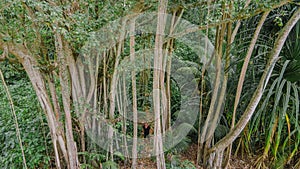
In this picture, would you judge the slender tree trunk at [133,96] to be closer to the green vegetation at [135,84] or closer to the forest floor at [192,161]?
the green vegetation at [135,84]

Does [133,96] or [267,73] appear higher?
[267,73]

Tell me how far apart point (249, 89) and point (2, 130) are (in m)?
2.63

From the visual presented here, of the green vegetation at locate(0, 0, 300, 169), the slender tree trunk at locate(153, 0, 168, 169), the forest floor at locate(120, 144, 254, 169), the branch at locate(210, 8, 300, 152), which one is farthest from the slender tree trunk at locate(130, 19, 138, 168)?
the branch at locate(210, 8, 300, 152)

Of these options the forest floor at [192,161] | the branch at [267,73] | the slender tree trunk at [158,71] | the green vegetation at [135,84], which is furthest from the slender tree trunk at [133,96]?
the branch at [267,73]

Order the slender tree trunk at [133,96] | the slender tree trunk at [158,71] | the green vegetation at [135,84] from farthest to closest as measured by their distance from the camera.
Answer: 1. the slender tree trunk at [133,96]
2. the slender tree trunk at [158,71]
3. the green vegetation at [135,84]

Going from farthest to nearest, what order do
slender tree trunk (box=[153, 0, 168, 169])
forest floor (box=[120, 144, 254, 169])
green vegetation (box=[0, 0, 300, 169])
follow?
forest floor (box=[120, 144, 254, 169])
slender tree trunk (box=[153, 0, 168, 169])
green vegetation (box=[0, 0, 300, 169])

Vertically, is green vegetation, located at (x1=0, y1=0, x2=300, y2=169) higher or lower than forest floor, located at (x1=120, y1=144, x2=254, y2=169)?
higher

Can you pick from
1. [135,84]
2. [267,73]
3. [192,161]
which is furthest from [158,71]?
[192,161]

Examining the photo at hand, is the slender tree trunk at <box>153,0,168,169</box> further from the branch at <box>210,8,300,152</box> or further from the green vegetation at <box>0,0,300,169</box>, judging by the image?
the branch at <box>210,8,300,152</box>

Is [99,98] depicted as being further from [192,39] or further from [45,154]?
[192,39]

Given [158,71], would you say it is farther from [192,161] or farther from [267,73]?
[192,161]

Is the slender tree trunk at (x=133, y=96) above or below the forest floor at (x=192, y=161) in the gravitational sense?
above

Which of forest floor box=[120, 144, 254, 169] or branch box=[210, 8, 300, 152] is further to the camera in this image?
forest floor box=[120, 144, 254, 169]

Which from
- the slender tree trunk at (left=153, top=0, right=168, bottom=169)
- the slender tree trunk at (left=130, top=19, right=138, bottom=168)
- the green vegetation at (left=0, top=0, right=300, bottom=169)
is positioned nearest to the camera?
the green vegetation at (left=0, top=0, right=300, bottom=169)
